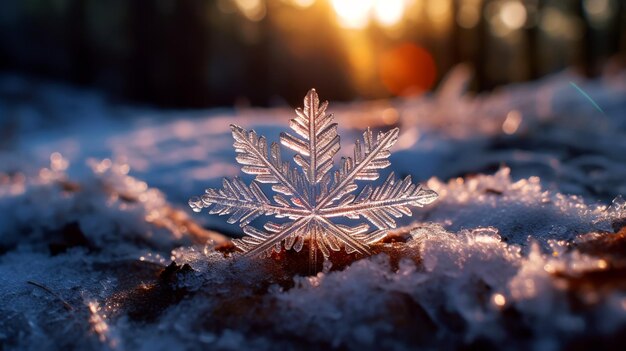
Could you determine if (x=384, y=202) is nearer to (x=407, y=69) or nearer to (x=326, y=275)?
→ (x=326, y=275)

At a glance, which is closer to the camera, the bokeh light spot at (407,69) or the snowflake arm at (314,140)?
the snowflake arm at (314,140)

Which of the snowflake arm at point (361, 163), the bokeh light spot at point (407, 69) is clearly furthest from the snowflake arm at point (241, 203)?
the bokeh light spot at point (407, 69)

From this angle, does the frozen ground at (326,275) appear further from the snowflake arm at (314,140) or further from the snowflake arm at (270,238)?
the snowflake arm at (314,140)

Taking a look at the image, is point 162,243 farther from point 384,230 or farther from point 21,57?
point 21,57

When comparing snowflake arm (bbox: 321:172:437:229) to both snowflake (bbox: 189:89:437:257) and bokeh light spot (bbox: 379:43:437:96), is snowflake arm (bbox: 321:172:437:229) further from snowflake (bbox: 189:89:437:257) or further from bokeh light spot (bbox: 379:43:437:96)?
bokeh light spot (bbox: 379:43:437:96)

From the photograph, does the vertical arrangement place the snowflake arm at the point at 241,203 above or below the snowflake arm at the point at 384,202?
below

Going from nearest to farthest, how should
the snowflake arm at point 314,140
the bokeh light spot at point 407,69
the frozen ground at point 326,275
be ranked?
1. the frozen ground at point 326,275
2. the snowflake arm at point 314,140
3. the bokeh light spot at point 407,69

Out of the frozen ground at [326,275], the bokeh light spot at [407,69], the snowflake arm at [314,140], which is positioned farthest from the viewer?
the bokeh light spot at [407,69]

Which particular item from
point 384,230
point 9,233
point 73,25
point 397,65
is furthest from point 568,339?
point 397,65

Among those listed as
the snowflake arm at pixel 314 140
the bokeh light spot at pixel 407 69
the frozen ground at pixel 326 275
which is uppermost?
the bokeh light spot at pixel 407 69
